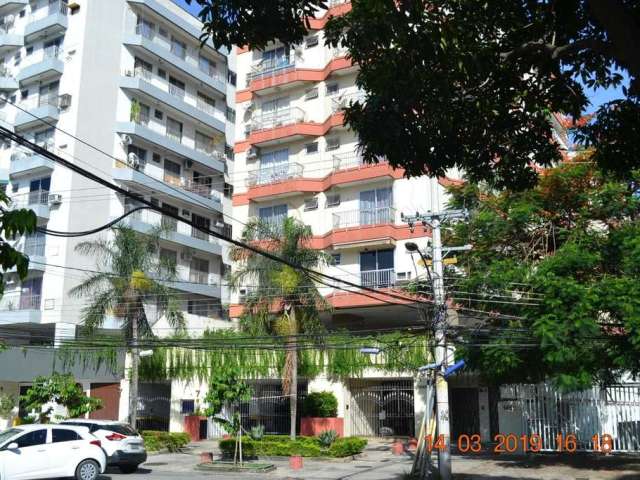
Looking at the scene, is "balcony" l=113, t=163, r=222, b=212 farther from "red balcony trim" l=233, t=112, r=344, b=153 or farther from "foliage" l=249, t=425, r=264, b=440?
"foliage" l=249, t=425, r=264, b=440

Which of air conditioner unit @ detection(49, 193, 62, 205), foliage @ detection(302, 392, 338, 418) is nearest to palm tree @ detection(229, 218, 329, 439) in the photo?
foliage @ detection(302, 392, 338, 418)

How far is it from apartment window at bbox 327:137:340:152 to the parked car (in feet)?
64.6

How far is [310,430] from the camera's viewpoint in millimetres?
30859

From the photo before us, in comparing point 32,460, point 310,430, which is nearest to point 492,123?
point 32,460

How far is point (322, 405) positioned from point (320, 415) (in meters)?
0.46

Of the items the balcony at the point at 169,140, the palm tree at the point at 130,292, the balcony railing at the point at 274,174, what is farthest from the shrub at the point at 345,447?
the balcony at the point at 169,140

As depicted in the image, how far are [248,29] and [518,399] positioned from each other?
21195mm

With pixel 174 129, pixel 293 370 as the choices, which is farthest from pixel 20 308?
pixel 293 370

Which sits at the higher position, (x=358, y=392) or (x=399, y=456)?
(x=358, y=392)

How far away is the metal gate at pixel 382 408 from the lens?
104ft

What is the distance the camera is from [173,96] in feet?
150

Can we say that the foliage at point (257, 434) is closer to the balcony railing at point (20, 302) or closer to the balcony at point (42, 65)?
the balcony railing at point (20, 302)

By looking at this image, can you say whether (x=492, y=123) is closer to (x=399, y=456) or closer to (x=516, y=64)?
(x=516, y=64)

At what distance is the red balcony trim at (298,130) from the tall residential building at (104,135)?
5.63m
